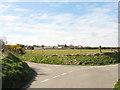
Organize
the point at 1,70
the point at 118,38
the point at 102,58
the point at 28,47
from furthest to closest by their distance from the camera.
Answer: the point at 28,47 < the point at 102,58 < the point at 118,38 < the point at 1,70

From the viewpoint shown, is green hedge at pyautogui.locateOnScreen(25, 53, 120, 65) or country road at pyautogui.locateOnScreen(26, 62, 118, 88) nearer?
country road at pyautogui.locateOnScreen(26, 62, 118, 88)

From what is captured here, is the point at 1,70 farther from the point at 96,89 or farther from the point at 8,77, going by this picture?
the point at 96,89

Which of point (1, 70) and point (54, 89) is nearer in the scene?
point (54, 89)

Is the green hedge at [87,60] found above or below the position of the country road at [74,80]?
above

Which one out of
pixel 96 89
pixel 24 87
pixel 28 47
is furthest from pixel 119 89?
pixel 28 47

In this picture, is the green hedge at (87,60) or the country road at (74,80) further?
the green hedge at (87,60)

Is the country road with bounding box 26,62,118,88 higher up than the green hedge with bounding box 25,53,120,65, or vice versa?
the green hedge with bounding box 25,53,120,65

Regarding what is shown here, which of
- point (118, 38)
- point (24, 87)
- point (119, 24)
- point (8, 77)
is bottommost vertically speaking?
point (24, 87)

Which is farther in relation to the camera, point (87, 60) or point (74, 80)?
point (87, 60)

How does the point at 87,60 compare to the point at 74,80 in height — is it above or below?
above

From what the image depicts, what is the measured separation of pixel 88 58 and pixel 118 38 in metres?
12.4

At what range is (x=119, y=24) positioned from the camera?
20984 mm

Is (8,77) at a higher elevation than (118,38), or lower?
lower

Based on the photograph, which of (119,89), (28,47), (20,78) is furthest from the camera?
(28,47)
